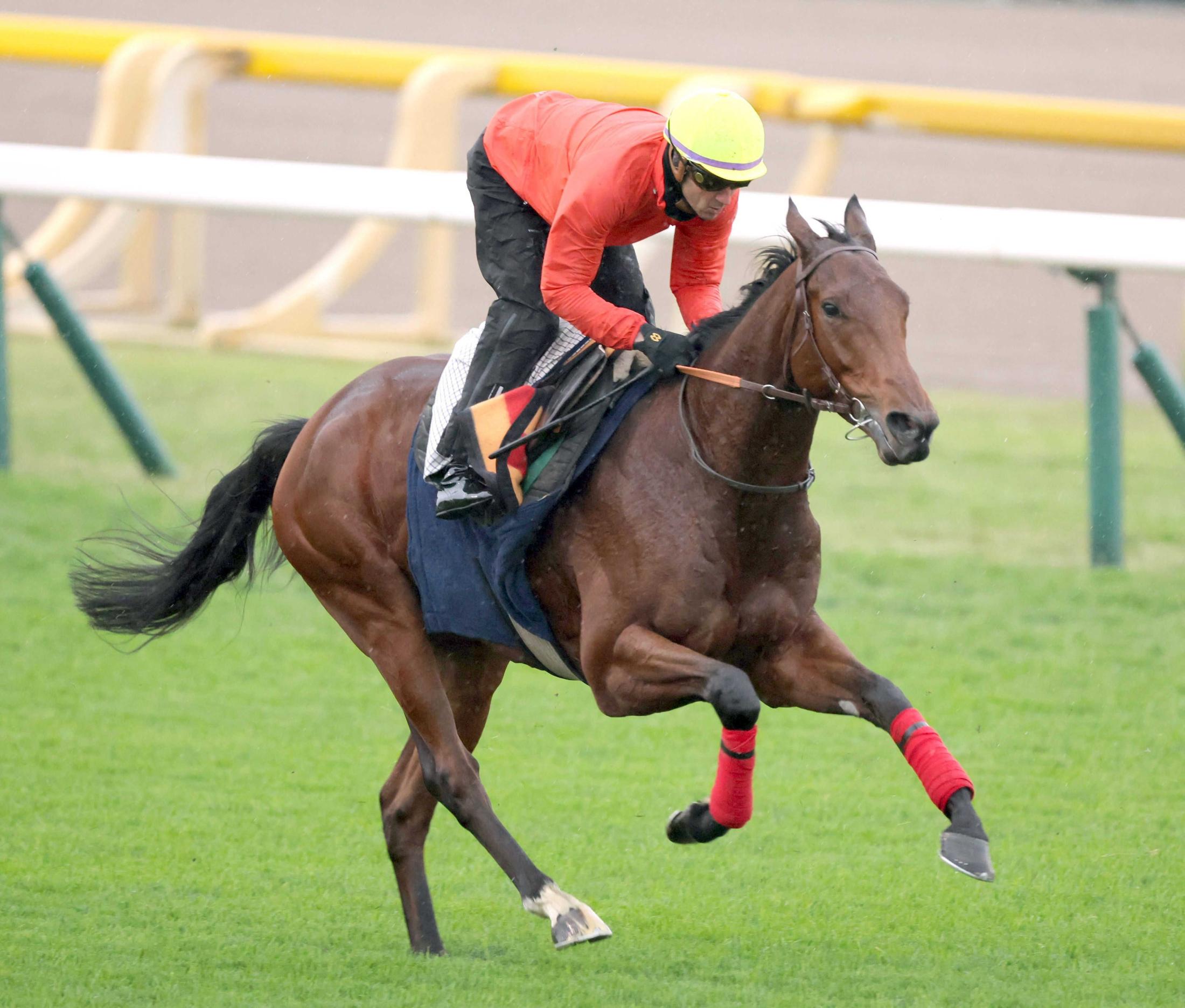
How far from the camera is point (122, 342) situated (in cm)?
1352

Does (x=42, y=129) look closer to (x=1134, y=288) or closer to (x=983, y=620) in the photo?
(x=1134, y=288)

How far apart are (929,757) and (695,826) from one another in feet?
2.55

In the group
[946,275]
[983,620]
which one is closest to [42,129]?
[946,275]

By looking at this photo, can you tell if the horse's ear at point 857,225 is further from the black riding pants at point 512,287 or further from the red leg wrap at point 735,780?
the red leg wrap at point 735,780

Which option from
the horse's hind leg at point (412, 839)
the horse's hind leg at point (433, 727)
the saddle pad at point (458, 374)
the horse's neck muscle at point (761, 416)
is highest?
the horse's neck muscle at point (761, 416)

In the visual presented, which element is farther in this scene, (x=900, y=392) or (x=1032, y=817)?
(x=1032, y=817)

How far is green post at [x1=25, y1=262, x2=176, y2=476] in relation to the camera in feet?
30.5

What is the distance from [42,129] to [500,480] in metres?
17.7

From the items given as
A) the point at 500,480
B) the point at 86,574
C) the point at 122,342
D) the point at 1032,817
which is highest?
the point at 500,480

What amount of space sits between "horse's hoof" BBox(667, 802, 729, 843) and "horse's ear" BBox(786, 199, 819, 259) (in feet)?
4.61

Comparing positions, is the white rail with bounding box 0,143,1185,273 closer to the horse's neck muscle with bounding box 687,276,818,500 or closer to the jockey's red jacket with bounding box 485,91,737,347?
the jockey's red jacket with bounding box 485,91,737,347

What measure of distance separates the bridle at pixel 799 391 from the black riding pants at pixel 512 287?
0.41 m

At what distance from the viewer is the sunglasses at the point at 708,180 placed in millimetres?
3916

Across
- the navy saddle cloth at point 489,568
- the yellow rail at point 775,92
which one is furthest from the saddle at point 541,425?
the yellow rail at point 775,92
